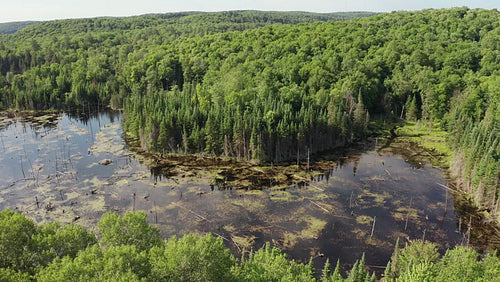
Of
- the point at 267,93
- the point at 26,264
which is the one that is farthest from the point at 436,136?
the point at 26,264

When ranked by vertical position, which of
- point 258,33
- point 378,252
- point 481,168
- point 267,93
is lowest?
point 378,252

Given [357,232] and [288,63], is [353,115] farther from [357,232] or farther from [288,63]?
[357,232]

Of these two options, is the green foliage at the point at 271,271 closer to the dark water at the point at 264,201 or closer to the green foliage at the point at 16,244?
the dark water at the point at 264,201

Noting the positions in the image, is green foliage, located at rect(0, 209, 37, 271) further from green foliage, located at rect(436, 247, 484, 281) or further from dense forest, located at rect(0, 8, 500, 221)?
dense forest, located at rect(0, 8, 500, 221)

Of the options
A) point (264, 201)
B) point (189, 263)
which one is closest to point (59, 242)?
point (189, 263)

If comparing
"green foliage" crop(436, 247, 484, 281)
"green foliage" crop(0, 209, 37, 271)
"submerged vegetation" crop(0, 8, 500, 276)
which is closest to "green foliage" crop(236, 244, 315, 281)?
"submerged vegetation" crop(0, 8, 500, 276)

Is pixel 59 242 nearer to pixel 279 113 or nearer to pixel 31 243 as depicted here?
pixel 31 243
